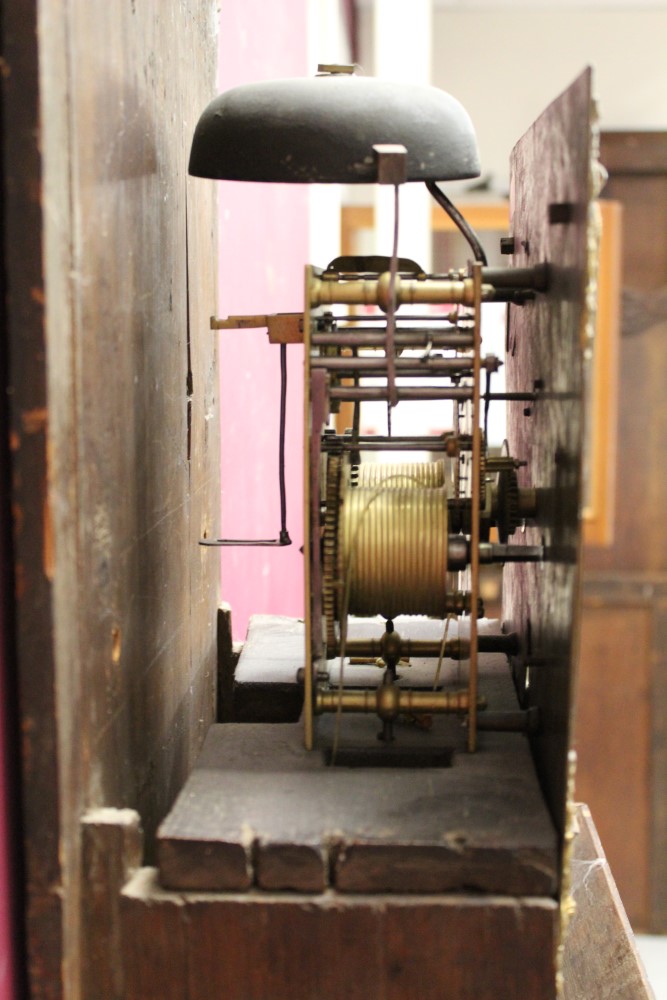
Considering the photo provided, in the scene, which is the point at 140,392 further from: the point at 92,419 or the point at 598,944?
the point at 598,944

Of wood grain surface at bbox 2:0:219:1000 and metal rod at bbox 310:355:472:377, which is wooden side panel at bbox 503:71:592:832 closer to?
metal rod at bbox 310:355:472:377

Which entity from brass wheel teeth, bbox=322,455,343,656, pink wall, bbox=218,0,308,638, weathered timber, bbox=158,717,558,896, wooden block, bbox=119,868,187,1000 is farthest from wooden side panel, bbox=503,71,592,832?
pink wall, bbox=218,0,308,638

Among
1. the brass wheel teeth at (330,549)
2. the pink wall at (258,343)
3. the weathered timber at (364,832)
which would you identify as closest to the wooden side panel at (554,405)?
the weathered timber at (364,832)

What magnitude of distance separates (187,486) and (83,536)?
657mm

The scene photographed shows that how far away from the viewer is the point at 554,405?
1.53m

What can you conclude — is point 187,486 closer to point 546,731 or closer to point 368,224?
point 546,731

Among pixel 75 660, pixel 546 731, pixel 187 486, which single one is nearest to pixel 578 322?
pixel 546 731

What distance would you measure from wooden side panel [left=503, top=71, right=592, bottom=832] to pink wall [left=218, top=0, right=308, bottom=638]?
97 cm

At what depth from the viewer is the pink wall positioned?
2.76 meters

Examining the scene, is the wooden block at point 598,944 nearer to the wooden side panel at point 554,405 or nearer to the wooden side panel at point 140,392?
the wooden side panel at point 554,405

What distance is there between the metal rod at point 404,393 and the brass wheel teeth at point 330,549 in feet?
0.39

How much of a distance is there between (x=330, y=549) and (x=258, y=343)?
1.86 metres

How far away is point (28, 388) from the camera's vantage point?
119 cm

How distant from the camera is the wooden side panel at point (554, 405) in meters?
1.34
